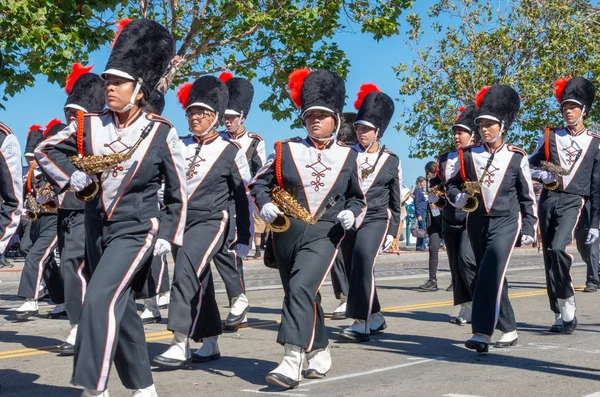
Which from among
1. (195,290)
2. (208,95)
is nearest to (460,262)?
(208,95)

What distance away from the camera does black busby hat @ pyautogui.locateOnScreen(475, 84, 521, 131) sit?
9156 mm

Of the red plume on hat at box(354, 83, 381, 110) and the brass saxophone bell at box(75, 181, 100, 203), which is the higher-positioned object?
the red plume on hat at box(354, 83, 381, 110)

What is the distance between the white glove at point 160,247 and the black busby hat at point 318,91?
183 cm

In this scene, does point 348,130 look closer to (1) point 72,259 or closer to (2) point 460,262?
(2) point 460,262

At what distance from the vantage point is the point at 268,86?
24.0m

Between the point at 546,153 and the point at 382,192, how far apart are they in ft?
6.01

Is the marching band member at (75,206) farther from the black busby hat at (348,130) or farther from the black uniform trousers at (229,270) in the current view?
the black busby hat at (348,130)

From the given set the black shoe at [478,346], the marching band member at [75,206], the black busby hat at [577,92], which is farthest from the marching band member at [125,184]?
the black busby hat at [577,92]

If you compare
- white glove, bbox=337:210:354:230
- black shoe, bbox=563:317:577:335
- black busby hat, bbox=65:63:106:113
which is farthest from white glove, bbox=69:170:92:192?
black shoe, bbox=563:317:577:335

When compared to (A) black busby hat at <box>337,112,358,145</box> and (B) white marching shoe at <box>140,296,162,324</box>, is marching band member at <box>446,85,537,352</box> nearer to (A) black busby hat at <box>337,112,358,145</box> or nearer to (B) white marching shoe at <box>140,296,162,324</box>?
(A) black busby hat at <box>337,112,358,145</box>

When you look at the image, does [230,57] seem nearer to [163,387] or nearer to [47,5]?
[47,5]

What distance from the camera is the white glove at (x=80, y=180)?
6023 mm

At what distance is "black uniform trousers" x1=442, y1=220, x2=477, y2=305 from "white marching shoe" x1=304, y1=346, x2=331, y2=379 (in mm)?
3647

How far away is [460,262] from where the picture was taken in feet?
35.9
